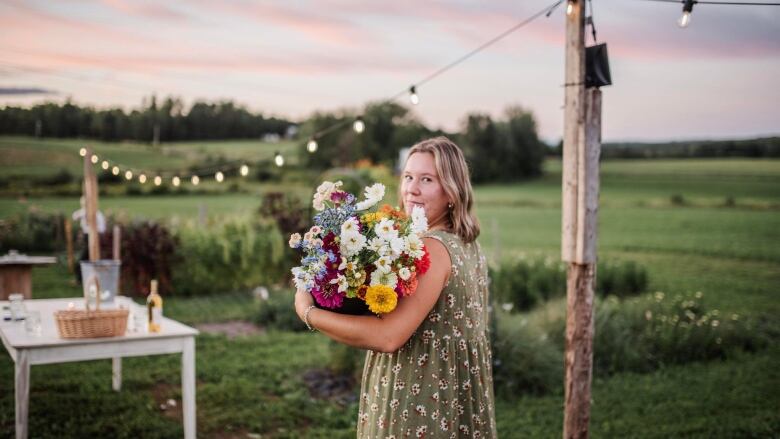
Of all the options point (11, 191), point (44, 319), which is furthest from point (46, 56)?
point (44, 319)

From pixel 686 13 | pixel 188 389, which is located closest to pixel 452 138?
pixel 686 13

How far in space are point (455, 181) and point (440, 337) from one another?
63 cm

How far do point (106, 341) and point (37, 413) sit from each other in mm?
2411

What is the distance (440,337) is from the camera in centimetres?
279

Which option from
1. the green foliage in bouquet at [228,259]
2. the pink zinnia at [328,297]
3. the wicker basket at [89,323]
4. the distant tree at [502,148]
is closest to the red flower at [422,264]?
the pink zinnia at [328,297]

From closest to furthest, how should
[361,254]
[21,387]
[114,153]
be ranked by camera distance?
[361,254], [21,387], [114,153]

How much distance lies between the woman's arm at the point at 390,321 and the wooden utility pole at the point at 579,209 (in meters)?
2.75

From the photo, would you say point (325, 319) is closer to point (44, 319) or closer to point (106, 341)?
point (106, 341)

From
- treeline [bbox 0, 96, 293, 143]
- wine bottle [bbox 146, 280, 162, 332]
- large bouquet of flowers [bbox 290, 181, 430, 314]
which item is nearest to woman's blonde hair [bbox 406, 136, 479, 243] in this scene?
large bouquet of flowers [bbox 290, 181, 430, 314]

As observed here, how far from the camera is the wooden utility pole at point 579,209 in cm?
506

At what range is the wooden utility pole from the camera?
5.06 metres

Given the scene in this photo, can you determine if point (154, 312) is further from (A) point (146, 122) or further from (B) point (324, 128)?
(B) point (324, 128)

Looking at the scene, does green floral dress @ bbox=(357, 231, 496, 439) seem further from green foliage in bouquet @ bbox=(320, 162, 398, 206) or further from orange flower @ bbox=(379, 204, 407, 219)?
green foliage in bouquet @ bbox=(320, 162, 398, 206)

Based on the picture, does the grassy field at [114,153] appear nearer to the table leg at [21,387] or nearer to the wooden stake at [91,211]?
the wooden stake at [91,211]
